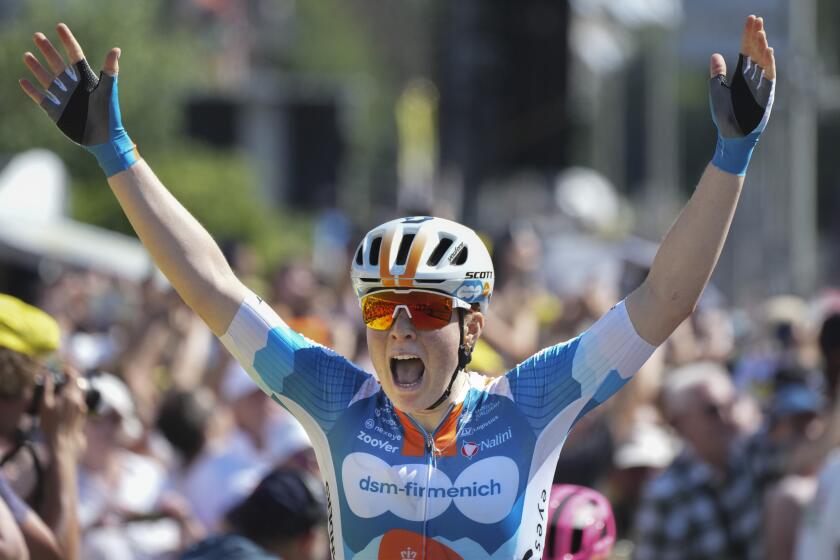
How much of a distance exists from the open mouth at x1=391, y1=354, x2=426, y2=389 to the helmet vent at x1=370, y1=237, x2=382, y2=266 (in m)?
0.25

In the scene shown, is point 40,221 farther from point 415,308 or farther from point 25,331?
point 415,308

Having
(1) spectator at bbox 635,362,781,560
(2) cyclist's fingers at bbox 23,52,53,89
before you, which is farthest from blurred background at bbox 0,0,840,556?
(2) cyclist's fingers at bbox 23,52,53,89

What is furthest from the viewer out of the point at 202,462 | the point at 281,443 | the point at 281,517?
the point at 281,443

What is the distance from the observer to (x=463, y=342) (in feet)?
12.9

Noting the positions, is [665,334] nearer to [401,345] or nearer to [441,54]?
[401,345]

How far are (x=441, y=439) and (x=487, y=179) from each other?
19824mm

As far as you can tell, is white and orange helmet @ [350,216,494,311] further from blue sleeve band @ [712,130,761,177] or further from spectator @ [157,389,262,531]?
spectator @ [157,389,262,531]

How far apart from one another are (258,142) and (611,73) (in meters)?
14.2

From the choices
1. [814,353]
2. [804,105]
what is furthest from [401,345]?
[804,105]

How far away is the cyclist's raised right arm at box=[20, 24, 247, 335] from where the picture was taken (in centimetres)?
388

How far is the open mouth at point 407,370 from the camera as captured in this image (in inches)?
150

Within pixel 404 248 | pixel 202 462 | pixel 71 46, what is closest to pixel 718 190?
pixel 404 248

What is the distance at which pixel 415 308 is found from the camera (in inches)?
152

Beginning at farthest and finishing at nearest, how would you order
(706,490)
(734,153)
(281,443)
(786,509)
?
(281,443) → (706,490) → (786,509) → (734,153)
